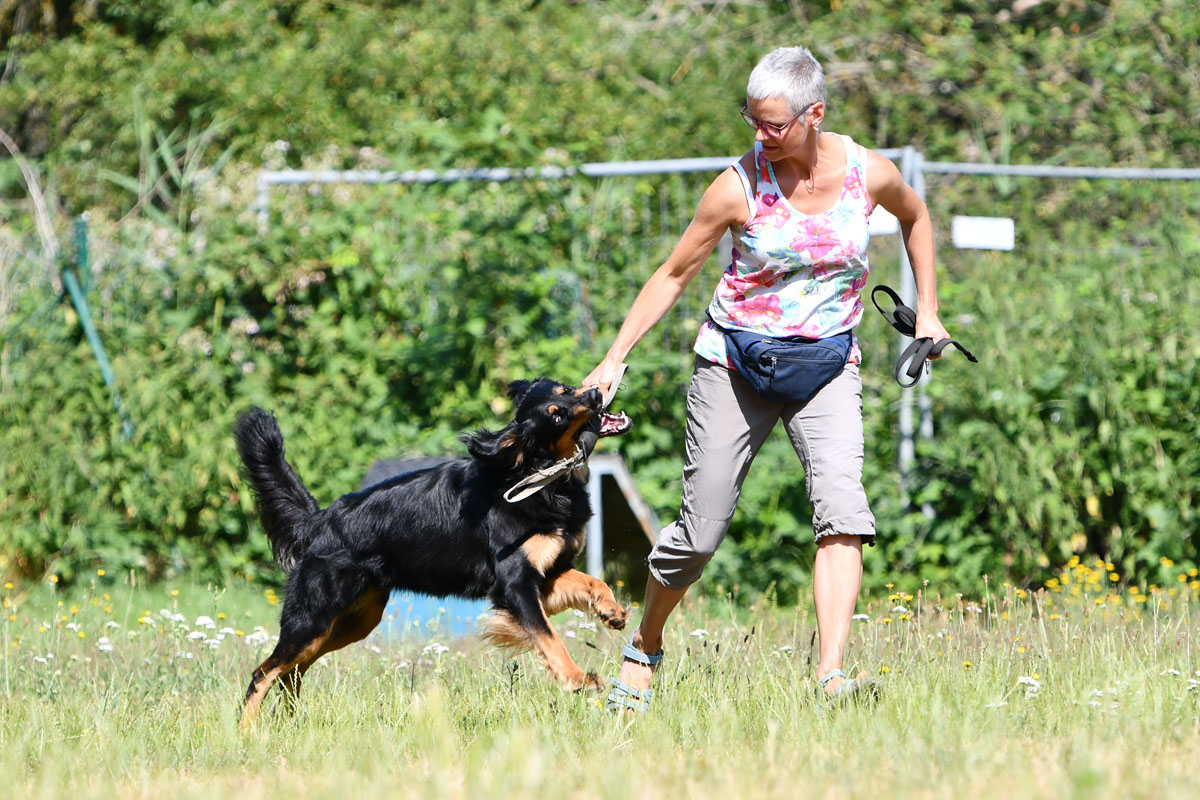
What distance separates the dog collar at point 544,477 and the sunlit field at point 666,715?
24.3 inches

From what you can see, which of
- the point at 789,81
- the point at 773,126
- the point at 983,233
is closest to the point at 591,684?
the point at 773,126

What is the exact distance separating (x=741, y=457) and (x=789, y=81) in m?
1.11

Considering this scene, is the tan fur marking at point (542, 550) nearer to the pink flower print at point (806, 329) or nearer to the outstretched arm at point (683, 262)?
the outstretched arm at point (683, 262)

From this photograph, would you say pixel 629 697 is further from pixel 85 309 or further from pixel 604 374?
pixel 85 309

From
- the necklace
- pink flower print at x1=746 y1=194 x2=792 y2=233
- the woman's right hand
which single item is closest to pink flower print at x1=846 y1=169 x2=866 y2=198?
the necklace

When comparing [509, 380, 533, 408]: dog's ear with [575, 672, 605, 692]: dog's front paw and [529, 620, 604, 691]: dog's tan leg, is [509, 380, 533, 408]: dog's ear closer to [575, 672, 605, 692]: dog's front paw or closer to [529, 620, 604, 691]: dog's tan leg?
[529, 620, 604, 691]: dog's tan leg

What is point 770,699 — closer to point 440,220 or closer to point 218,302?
point 440,220

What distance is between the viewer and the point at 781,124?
3564mm

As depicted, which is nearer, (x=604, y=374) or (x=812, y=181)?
(x=812, y=181)

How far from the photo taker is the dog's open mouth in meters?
4.09

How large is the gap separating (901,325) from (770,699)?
131 centimetres

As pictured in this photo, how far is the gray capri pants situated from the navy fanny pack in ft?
0.25

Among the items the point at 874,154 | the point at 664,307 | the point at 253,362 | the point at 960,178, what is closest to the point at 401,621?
the point at 253,362

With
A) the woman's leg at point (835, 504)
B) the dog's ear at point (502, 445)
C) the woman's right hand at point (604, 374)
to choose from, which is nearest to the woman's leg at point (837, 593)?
the woman's leg at point (835, 504)
